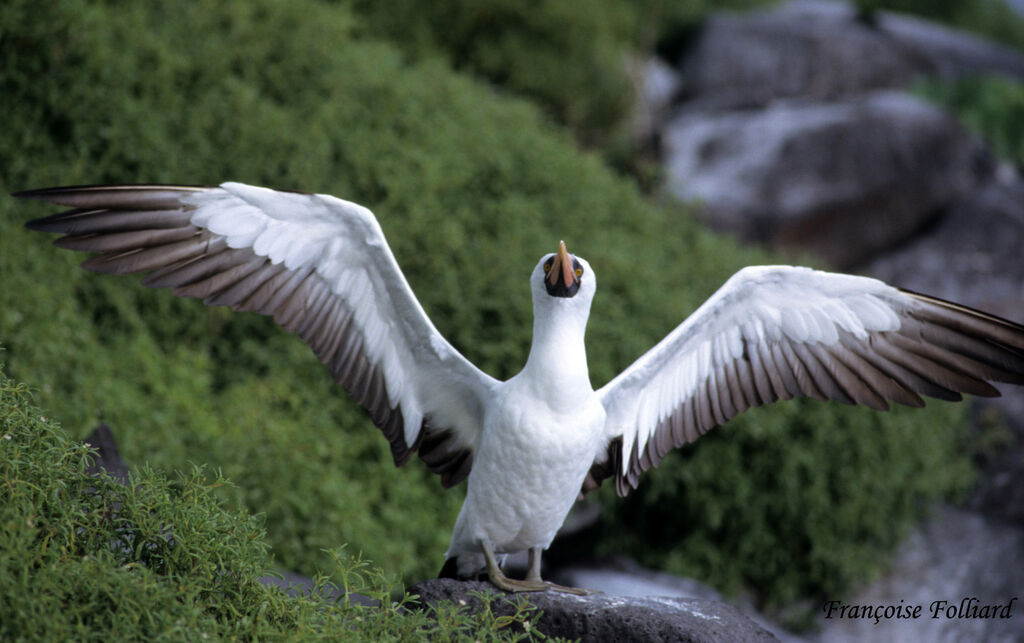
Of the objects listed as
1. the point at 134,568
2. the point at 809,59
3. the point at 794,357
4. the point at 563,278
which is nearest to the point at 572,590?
the point at 563,278

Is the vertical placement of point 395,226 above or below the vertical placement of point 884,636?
above

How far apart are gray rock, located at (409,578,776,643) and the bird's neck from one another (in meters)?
0.64

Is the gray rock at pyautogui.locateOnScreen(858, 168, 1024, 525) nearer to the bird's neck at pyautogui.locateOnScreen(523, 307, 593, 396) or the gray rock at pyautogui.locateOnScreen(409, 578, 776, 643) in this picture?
the gray rock at pyautogui.locateOnScreen(409, 578, 776, 643)

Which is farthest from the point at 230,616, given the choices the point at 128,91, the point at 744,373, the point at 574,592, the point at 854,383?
the point at 128,91

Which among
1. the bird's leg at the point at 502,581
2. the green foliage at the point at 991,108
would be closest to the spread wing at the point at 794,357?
the bird's leg at the point at 502,581

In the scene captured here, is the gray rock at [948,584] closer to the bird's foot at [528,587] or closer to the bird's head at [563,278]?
the bird's foot at [528,587]

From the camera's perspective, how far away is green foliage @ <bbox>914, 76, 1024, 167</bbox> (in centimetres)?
984

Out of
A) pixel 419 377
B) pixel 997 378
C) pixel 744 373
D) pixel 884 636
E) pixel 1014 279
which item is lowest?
pixel 884 636

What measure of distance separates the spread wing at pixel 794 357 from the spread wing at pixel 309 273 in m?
0.58

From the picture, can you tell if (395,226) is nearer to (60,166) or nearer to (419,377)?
(60,166)

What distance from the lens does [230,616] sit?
2506 millimetres

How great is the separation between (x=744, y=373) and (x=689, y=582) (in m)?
2.37

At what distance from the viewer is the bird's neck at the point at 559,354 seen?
299cm

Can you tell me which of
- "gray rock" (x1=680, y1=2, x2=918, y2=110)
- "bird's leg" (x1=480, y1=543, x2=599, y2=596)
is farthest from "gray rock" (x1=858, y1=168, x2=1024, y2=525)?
"bird's leg" (x1=480, y1=543, x2=599, y2=596)
